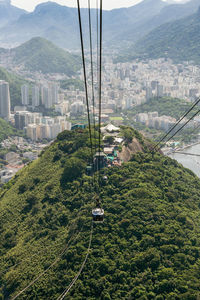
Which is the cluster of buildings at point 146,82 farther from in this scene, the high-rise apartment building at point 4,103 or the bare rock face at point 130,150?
the bare rock face at point 130,150

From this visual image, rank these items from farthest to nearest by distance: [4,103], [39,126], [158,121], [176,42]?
1. [176,42]
2. [4,103]
3. [158,121]
4. [39,126]

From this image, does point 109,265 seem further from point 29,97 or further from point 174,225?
point 29,97

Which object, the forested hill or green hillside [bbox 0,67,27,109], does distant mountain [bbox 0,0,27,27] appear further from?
the forested hill

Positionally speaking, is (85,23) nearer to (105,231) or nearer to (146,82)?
(146,82)

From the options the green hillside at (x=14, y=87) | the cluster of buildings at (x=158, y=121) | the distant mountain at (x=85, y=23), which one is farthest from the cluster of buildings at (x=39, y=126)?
the distant mountain at (x=85, y=23)

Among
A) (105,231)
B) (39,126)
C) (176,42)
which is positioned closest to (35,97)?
(39,126)

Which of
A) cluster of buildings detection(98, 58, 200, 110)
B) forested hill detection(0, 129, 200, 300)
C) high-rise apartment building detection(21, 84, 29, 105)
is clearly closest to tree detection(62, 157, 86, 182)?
forested hill detection(0, 129, 200, 300)

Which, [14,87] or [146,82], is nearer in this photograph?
[14,87]
